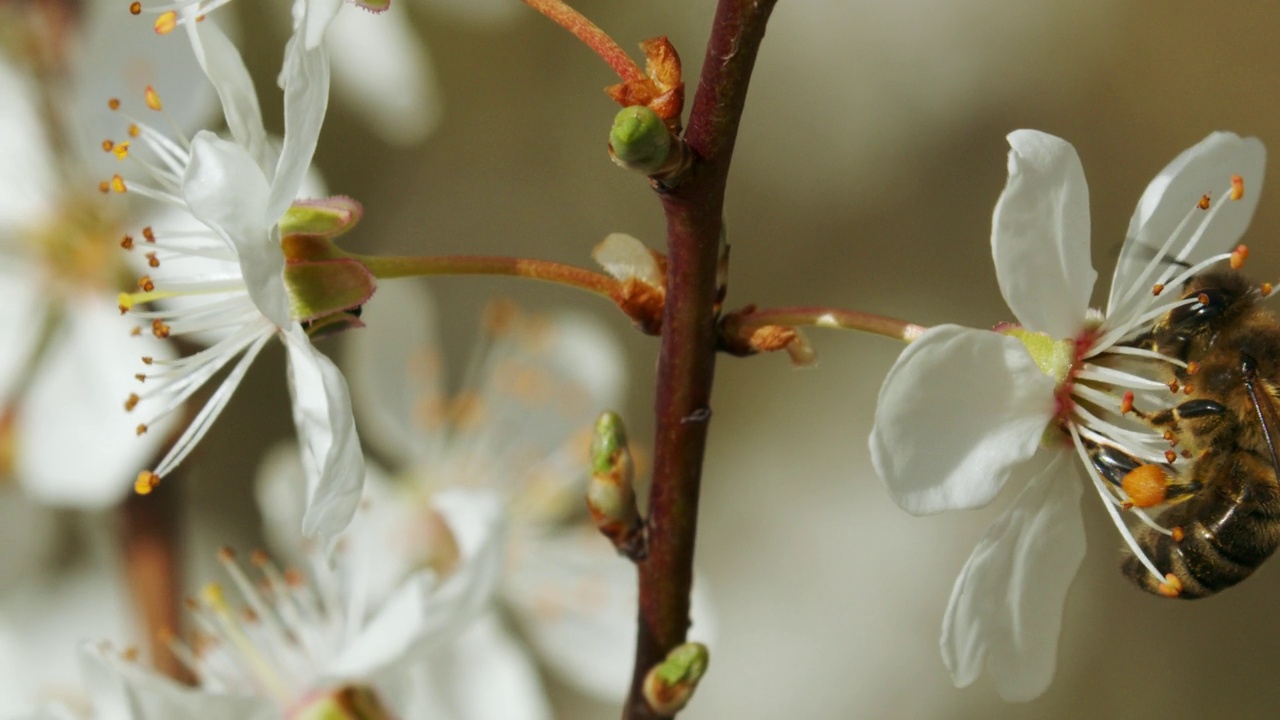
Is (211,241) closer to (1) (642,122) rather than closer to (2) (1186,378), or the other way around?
(1) (642,122)

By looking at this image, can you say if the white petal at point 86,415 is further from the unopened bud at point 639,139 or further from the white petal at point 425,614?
the unopened bud at point 639,139

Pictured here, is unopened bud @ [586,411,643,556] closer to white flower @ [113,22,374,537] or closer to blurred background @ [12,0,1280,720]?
white flower @ [113,22,374,537]

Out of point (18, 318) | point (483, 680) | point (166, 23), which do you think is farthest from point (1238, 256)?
point (18, 318)

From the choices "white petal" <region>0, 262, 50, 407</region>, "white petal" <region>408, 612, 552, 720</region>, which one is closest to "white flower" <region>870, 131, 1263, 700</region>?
"white petal" <region>408, 612, 552, 720</region>

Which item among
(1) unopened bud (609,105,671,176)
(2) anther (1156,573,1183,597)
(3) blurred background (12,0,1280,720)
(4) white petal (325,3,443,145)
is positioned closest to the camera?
(1) unopened bud (609,105,671,176)

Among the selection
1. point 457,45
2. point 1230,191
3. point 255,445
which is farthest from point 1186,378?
point 457,45

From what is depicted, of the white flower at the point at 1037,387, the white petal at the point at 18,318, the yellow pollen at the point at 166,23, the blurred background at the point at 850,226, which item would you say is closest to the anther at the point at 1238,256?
the white flower at the point at 1037,387
